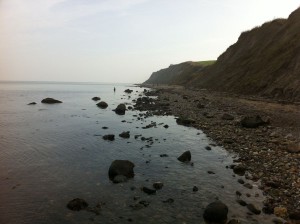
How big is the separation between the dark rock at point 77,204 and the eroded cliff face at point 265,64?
3964cm

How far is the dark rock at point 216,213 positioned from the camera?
39.8 feet

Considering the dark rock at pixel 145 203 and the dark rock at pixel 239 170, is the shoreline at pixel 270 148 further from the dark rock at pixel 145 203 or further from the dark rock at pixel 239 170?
the dark rock at pixel 145 203

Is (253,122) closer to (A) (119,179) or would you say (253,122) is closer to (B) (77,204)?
(A) (119,179)

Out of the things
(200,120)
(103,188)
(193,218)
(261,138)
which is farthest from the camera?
(200,120)

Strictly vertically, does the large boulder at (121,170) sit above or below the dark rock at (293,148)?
below

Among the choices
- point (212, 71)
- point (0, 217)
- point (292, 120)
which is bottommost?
point (0, 217)

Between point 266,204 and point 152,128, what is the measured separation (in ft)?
67.5

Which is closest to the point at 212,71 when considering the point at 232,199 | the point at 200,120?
the point at 200,120

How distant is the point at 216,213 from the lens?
12219 mm

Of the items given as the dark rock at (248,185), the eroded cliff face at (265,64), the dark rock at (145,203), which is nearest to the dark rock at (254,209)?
the dark rock at (248,185)

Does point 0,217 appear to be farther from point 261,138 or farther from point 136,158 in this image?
point 261,138

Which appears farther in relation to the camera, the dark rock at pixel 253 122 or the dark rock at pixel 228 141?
the dark rock at pixel 253 122

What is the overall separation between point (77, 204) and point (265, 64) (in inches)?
2277

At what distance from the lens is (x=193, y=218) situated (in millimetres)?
12523
